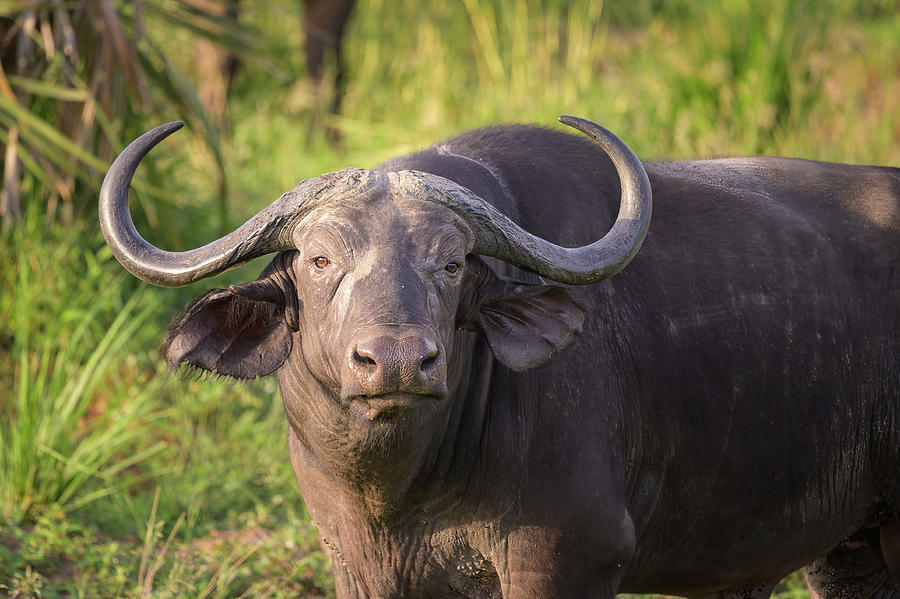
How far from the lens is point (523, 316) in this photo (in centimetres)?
292

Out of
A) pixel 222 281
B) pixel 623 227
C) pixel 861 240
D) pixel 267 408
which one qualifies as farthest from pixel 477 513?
pixel 222 281

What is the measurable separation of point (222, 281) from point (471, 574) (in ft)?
13.9

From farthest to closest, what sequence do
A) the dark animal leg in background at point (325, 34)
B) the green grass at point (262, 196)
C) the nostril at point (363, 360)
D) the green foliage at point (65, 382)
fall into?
the dark animal leg in background at point (325, 34), the green foliage at point (65, 382), the green grass at point (262, 196), the nostril at point (363, 360)

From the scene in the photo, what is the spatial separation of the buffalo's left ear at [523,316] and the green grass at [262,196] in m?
1.49

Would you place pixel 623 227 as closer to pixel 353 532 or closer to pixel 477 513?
pixel 477 513

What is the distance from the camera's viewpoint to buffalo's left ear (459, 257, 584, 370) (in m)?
2.86

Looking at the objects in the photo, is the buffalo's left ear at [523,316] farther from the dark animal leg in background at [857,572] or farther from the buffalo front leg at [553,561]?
the dark animal leg in background at [857,572]

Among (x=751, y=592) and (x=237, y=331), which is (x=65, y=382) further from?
(x=751, y=592)

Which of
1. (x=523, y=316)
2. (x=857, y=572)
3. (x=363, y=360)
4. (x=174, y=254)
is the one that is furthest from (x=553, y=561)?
(x=857, y=572)

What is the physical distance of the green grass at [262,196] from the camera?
4.57 meters

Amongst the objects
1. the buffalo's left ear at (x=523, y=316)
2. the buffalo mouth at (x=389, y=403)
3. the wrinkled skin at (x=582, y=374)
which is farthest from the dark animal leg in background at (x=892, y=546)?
the buffalo mouth at (x=389, y=403)

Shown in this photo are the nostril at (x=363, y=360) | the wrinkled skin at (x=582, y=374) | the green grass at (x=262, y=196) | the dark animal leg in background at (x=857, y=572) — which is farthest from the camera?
the green grass at (x=262, y=196)

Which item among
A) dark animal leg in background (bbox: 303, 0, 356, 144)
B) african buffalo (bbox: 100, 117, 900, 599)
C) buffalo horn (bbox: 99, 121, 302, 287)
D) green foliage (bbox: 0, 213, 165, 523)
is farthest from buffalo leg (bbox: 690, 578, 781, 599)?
dark animal leg in background (bbox: 303, 0, 356, 144)

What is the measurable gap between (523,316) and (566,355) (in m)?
0.24
